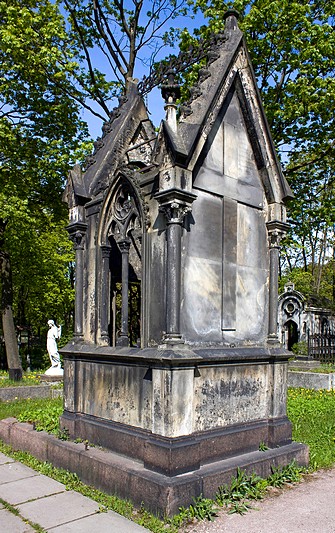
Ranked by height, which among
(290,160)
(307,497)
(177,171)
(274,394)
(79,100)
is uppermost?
(79,100)

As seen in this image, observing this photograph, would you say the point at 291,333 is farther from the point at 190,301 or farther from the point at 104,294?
the point at 190,301

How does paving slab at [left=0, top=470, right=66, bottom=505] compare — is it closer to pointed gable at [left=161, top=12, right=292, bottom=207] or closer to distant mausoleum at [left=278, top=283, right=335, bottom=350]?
pointed gable at [left=161, top=12, right=292, bottom=207]

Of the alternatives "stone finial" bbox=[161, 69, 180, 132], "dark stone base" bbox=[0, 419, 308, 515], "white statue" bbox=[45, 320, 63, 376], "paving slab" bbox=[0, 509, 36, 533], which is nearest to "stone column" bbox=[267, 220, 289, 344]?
"dark stone base" bbox=[0, 419, 308, 515]

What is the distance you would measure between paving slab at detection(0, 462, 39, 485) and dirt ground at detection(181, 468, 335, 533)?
95.0 inches

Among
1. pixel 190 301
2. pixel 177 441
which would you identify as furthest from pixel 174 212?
pixel 177 441

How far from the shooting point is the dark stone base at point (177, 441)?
4.66 m

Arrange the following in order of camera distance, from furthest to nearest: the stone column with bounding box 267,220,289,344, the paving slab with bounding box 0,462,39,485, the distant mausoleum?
1. the distant mausoleum
2. the stone column with bounding box 267,220,289,344
3. the paving slab with bounding box 0,462,39,485

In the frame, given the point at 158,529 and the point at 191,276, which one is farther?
the point at 191,276

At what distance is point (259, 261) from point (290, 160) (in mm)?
11854

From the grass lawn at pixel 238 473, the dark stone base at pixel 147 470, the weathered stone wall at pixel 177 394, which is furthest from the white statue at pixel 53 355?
the weathered stone wall at pixel 177 394

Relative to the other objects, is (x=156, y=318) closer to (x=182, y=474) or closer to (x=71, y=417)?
(x=182, y=474)

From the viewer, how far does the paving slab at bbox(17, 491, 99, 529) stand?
440 cm

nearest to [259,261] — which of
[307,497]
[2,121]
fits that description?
[307,497]

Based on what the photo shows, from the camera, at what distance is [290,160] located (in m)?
17.1
